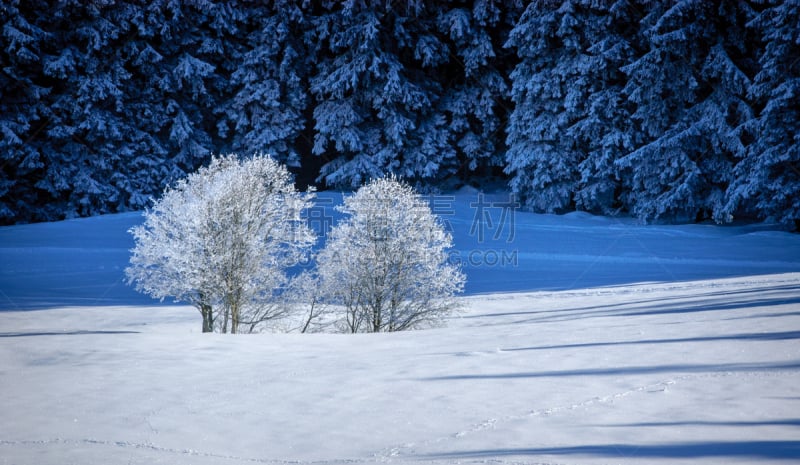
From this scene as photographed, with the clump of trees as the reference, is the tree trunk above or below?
below

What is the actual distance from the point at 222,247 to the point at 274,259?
49.7 inches

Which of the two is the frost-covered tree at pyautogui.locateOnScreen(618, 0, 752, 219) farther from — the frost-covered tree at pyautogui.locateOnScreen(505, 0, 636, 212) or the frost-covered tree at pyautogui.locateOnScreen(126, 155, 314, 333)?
the frost-covered tree at pyautogui.locateOnScreen(126, 155, 314, 333)

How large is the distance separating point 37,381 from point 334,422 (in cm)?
342

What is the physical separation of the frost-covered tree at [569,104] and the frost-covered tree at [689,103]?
3.76 feet

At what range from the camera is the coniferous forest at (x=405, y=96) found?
23500mm

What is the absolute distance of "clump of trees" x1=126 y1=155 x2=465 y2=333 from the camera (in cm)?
1250

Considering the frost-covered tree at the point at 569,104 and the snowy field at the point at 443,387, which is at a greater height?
the frost-covered tree at the point at 569,104

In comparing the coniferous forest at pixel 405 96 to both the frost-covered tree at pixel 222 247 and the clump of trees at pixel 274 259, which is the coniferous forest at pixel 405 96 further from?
the frost-covered tree at pixel 222 247

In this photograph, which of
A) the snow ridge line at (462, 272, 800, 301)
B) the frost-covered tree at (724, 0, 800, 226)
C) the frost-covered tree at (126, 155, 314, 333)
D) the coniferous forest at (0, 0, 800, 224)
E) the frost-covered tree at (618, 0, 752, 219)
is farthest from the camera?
the coniferous forest at (0, 0, 800, 224)

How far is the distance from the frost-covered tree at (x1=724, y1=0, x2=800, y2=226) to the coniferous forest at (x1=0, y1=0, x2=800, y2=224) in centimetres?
10

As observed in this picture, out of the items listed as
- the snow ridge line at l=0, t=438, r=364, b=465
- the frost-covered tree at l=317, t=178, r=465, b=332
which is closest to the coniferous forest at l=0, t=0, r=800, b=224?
the frost-covered tree at l=317, t=178, r=465, b=332

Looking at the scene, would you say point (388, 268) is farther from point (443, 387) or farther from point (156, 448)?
point (156, 448)

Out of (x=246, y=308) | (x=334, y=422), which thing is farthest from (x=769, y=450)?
(x=246, y=308)

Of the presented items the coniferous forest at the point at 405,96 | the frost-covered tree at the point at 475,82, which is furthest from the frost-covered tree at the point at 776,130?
the frost-covered tree at the point at 475,82
